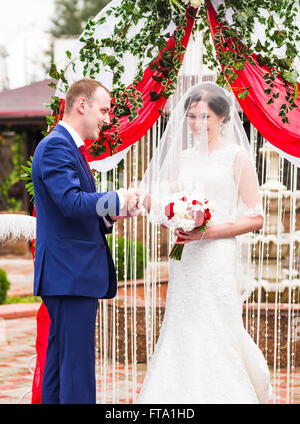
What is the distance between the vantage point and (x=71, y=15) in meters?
33.0

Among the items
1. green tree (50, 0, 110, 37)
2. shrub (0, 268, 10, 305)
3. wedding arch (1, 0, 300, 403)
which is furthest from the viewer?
green tree (50, 0, 110, 37)

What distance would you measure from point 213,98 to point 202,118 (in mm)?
120

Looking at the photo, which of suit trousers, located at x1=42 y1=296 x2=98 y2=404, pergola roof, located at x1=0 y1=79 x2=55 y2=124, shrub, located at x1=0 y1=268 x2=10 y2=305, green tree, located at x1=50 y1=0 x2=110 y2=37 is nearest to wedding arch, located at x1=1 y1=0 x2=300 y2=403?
suit trousers, located at x1=42 y1=296 x2=98 y2=404

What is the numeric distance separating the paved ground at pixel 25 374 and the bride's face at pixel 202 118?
5.37 ft

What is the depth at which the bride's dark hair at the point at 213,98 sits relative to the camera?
10.8 ft

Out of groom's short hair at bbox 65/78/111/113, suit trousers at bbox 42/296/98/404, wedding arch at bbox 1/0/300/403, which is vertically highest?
wedding arch at bbox 1/0/300/403

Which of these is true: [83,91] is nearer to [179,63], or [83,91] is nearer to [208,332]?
[179,63]

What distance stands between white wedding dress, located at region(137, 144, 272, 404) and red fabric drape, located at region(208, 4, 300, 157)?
426 millimetres

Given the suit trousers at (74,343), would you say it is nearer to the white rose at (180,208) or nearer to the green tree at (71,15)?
the white rose at (180,208)

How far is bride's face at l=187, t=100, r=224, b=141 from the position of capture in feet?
10.8

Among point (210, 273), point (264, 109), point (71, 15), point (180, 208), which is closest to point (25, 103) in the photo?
point (264, 109)

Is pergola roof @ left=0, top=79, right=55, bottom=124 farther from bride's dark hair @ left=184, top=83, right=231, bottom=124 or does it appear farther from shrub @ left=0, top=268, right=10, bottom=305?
bride's dark hair @ left=184, top=83, right=231, bottom=124

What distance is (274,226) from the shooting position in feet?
20.2

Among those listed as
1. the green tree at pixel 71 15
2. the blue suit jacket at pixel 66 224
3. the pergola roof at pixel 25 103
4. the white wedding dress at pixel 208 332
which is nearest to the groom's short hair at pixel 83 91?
the blue suit jacket at pixel 66 224
